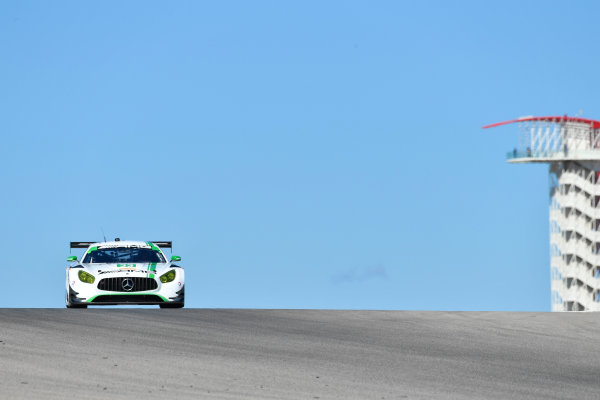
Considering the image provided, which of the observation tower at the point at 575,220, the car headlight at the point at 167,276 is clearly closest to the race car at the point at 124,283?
the car headlight at the point at 167,276

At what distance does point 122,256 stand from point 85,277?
1056mm

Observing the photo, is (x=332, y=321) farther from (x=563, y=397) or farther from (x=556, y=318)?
(x=563, y=397)

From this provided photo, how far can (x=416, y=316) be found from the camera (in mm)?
23047

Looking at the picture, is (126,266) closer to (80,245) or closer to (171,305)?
(171,305)

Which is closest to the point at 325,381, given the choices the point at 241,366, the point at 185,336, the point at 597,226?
the point at 241,366

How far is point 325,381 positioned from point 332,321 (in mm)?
7990

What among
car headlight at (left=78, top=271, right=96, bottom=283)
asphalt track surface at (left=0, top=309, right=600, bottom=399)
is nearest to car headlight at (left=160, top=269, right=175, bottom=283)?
asphalt track surface at (left=0, top=309, right=600, bottom=399)

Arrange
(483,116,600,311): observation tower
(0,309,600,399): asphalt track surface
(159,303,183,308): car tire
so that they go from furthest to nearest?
(483,116,600,311): observation tower < (159,303,183,308): car tire < (0,309,600,399): asphalt track surface

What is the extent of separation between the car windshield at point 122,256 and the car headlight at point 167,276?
2.52 feet

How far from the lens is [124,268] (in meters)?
23.0

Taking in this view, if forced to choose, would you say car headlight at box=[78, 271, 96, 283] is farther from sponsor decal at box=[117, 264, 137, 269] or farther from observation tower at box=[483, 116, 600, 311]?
observation tower at box=[483, 116, 600, 311]

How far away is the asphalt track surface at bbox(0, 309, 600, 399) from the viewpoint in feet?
42.8

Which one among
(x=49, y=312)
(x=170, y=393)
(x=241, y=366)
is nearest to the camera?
A: (x=170, y=393)

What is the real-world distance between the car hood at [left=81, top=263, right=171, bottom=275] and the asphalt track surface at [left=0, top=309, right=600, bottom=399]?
2.59ft
